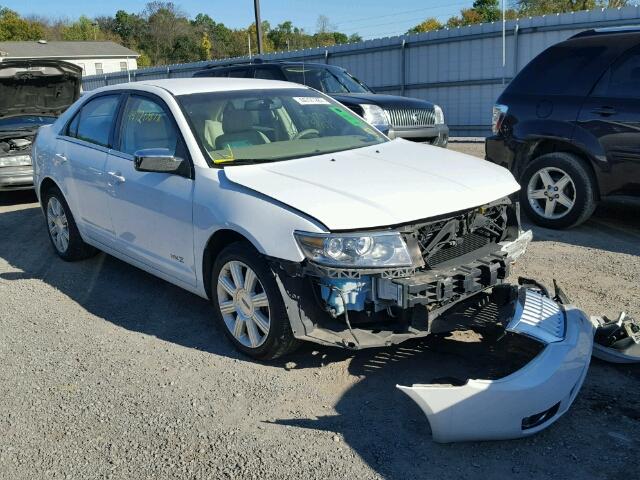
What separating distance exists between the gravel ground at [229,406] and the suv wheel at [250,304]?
0.17 metres

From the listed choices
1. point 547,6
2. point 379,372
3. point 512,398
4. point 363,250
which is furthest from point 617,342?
point 547,6

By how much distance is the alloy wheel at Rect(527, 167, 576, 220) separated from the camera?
6.89 metres

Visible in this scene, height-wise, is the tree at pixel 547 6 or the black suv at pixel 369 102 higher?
the tree at pixel 547 6

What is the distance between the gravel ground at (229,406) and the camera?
3098 mm

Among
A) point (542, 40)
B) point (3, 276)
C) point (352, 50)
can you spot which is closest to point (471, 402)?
point (3, 276)

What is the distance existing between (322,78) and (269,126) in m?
6.75

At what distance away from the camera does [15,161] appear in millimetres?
9391

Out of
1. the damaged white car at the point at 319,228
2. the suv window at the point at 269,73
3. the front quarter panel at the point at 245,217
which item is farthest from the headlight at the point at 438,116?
the front quarter panel at the point at 245,217

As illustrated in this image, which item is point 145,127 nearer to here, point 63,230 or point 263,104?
point 263,104

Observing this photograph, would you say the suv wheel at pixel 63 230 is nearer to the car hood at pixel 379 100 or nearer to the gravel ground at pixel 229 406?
the gravel ground at pixel 229 406

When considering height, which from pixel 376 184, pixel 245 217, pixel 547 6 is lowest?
pixel 245 217

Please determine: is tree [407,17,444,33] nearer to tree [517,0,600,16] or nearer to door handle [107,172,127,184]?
tree [517,0,600,16]

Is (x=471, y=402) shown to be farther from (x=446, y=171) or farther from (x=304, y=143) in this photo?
(x=304, y=143)

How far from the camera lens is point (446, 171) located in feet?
13.8
